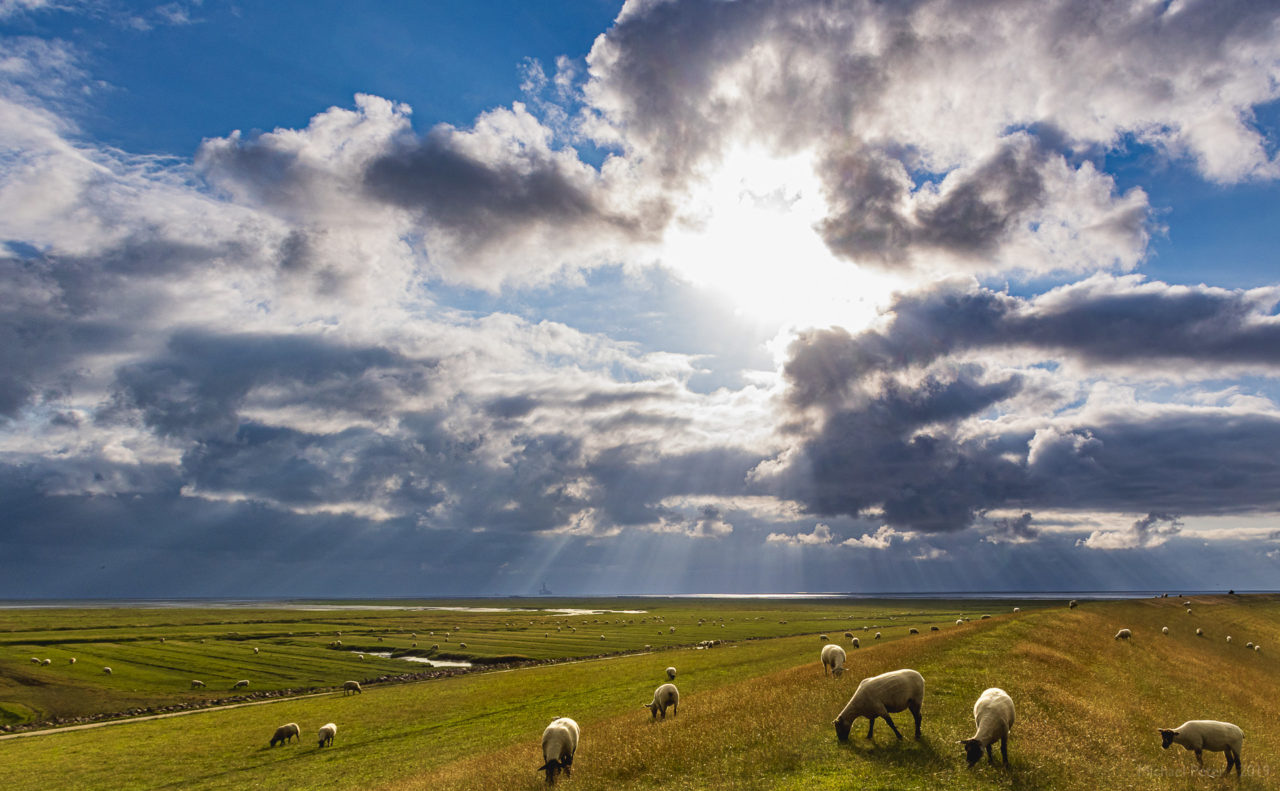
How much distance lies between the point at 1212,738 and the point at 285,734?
164ft

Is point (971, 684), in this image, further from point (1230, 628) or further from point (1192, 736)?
point (1230, 628)

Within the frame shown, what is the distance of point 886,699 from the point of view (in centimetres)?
2044

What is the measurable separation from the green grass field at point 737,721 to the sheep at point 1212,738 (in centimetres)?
62

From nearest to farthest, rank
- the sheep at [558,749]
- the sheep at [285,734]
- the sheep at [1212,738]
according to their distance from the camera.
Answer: the sheep at [1212,738]
the sheep at [558,749]
the sheep at [285,734]

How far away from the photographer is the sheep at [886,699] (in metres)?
20.2

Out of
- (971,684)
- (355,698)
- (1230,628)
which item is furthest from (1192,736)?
(1230,628)

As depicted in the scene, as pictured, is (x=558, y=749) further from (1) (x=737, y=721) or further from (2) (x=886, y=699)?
(2) (x=886, y=699)

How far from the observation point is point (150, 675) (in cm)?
8262

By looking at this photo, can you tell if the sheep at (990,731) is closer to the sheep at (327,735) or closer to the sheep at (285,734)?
the sheep at (327,735)

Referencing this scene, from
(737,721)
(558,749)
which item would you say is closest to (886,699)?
(737,721)

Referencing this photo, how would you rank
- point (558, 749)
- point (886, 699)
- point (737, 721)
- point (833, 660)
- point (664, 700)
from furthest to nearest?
point (833, 660)
point (664, 700)
point (737, 721)
point (558, 749)
point (886, 699)

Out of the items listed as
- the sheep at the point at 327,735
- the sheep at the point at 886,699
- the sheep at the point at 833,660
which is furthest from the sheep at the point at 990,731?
the sheep at the point at 327,735

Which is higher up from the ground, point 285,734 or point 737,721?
point 737,721

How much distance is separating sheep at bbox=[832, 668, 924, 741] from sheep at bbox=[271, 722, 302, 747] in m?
39.6
